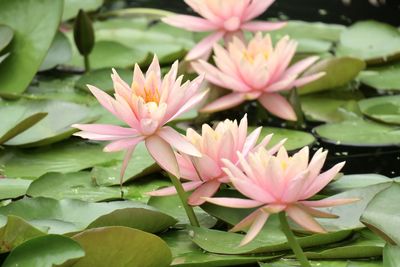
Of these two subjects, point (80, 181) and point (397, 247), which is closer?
point (397, 247)

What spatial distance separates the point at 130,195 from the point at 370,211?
0.46m

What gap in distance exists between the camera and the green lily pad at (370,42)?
2.38 metres

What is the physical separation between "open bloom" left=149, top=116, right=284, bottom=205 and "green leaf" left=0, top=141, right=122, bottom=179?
32cm

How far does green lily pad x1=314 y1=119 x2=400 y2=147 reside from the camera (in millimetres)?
1904

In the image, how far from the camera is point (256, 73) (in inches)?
76.0

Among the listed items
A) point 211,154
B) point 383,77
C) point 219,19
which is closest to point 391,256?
point 211,154

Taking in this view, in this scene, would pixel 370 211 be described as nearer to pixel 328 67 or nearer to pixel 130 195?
pixel 130 195

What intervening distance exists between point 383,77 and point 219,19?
45 cm

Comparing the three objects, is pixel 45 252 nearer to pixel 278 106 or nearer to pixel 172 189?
pixel 172 189

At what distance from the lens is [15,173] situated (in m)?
1.72

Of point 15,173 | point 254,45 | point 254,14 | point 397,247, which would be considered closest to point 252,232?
point 397,247

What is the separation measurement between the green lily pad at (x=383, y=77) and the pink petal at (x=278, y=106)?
330mm

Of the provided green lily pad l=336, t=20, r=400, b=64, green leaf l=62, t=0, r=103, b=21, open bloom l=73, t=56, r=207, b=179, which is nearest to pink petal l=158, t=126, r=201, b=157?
open bloom l=73, t=56, r=207, b=179

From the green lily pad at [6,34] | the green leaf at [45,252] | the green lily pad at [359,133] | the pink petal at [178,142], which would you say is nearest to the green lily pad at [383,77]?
the green lily pad at [359,133]
